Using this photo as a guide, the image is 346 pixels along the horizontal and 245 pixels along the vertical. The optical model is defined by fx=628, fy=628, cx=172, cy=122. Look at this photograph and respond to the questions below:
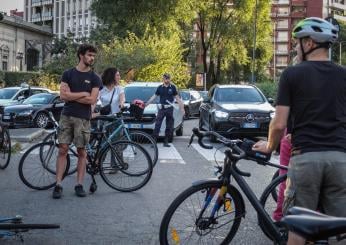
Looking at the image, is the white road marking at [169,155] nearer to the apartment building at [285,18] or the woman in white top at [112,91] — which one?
the woman in white top at [112,91]

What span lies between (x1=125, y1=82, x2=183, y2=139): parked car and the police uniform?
62 centimetres

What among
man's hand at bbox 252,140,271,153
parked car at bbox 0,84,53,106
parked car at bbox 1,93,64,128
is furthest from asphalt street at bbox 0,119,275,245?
parked car at bbox 0,84,53,106

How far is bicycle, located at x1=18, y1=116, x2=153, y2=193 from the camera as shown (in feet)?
27.7

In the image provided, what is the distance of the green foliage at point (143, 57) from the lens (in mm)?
40188

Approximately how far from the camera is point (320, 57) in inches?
153

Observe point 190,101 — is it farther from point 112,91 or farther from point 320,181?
point 320,181

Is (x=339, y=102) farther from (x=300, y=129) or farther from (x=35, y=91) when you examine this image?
(x=35, y=91)

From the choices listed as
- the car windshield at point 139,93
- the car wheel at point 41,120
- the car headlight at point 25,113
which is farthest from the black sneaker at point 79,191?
the car headlight at point 25,113

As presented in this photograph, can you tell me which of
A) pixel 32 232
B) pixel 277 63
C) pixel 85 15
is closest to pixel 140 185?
pixel 32 232

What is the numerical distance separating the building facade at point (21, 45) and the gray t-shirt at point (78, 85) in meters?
58.4

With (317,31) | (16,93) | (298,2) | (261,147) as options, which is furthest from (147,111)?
(298,2)

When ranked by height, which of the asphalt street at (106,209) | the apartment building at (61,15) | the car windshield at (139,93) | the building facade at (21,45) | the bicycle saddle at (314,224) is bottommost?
the asphalt street at (106,209)

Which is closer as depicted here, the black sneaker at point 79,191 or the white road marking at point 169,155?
the black sneaker at point 79,191

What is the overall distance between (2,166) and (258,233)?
5.67 metres
